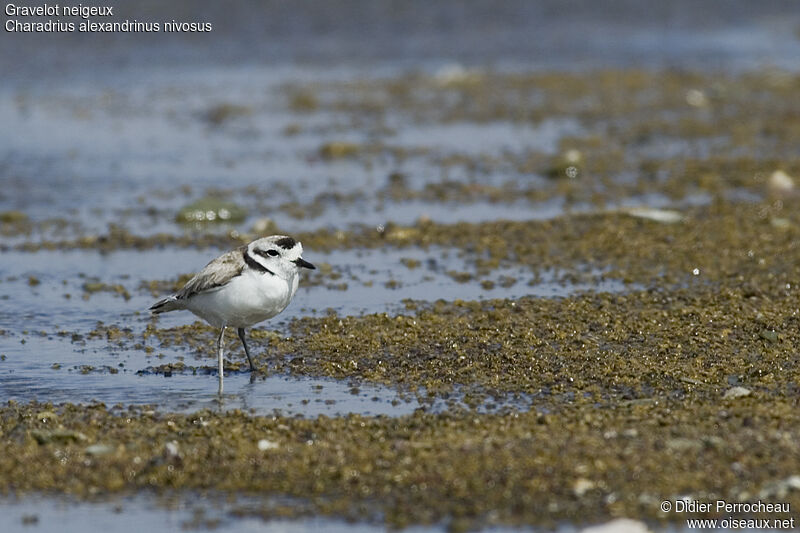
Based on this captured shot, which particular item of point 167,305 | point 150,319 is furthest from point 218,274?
point 150,319

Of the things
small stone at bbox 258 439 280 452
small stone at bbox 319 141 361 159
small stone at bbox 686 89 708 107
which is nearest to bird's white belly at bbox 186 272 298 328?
small stone at bbox 258 439 280 452

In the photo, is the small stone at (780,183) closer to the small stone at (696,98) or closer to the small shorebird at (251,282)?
the small stone at (696,98)

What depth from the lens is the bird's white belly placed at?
7.87 meters

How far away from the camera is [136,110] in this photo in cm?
1839

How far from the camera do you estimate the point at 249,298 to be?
7871 millimetres

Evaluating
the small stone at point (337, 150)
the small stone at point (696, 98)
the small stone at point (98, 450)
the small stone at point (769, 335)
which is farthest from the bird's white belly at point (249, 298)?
the small stone at point (696, 98)

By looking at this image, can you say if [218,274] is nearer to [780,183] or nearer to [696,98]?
[780,183]

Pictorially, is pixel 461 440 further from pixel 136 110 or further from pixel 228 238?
pixel 136 110

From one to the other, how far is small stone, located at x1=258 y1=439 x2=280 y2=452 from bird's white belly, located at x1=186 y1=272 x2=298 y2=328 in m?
1.43

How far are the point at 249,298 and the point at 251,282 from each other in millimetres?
98

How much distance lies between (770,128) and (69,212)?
8.75 m

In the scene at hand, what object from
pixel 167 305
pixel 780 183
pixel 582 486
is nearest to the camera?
pixel 582 486

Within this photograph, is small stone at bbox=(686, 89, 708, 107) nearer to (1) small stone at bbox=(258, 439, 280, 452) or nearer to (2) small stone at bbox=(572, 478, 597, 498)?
(1) small stone at bbox=(258, 439, 280, 452)

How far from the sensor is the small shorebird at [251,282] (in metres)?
7.88
